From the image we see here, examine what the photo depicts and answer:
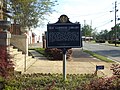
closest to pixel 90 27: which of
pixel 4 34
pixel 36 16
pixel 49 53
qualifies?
pixel 36 16

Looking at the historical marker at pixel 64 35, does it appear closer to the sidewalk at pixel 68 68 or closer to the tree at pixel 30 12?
the sidewalk at pixel 68 68

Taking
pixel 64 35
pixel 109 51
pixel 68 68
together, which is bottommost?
pixel 109 51

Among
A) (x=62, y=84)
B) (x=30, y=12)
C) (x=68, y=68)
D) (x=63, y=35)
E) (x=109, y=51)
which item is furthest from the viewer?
(x=109, y=51)

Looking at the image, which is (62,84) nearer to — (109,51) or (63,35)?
(63,35)

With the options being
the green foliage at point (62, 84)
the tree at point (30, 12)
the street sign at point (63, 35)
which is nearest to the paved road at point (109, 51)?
the tree at point (30, 12)

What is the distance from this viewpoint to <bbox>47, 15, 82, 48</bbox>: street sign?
10578mm

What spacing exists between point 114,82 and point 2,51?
164 inches

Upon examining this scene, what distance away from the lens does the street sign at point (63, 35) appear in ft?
34.7

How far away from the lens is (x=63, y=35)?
10562 millimetres

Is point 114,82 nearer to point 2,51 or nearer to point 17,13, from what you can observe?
point 2,51

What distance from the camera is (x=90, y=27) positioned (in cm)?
15612


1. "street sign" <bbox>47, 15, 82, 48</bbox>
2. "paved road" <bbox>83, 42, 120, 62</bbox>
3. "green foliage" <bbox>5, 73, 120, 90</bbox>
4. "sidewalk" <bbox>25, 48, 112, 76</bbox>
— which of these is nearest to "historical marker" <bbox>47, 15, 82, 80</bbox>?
"street sign" <bbox>47, 15, 82, 48</bbox>

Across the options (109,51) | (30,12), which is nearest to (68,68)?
(30,12)

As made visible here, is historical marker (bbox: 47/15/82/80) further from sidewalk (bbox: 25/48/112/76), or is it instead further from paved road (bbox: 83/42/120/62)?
paved road (bbox: 83/42/120/62)
